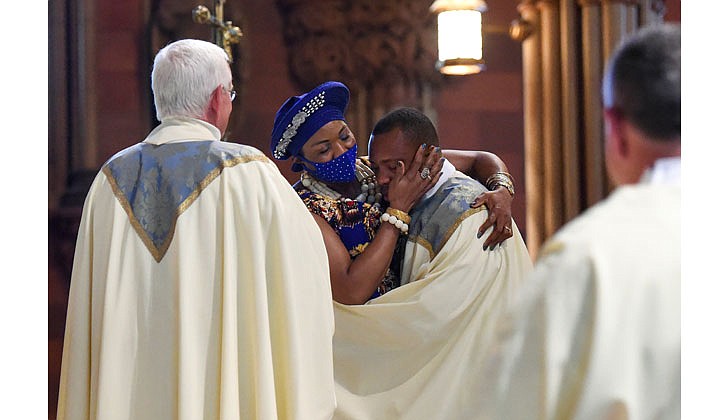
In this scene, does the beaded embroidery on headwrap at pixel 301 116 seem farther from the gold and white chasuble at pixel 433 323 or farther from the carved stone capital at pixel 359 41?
the carved stone capital at pixel 359 41

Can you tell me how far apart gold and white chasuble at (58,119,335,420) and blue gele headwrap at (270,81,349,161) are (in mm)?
539

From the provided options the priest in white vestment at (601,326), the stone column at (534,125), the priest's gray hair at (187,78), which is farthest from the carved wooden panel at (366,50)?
the priest in white vestment at (601,326)

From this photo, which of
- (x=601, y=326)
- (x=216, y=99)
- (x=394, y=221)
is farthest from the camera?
(x=394, y=221)

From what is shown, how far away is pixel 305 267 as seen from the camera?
99.0 inches

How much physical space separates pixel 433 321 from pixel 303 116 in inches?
28.7

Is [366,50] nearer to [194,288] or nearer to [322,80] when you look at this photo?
[322,80]

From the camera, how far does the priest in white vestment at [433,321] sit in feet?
10.5

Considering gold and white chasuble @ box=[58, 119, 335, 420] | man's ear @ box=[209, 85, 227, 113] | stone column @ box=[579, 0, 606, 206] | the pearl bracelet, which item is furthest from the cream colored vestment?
stone column @ box=[579, 0, 606, 206]

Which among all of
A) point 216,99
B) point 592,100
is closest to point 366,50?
point 592,100

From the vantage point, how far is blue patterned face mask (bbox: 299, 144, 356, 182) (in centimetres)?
307

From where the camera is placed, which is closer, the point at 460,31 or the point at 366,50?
the point at 460,31

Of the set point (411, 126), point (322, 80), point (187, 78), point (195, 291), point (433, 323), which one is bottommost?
point (433, 323)

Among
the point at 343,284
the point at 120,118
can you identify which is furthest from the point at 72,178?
the point at 343,284

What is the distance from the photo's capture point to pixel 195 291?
2.48 meters
